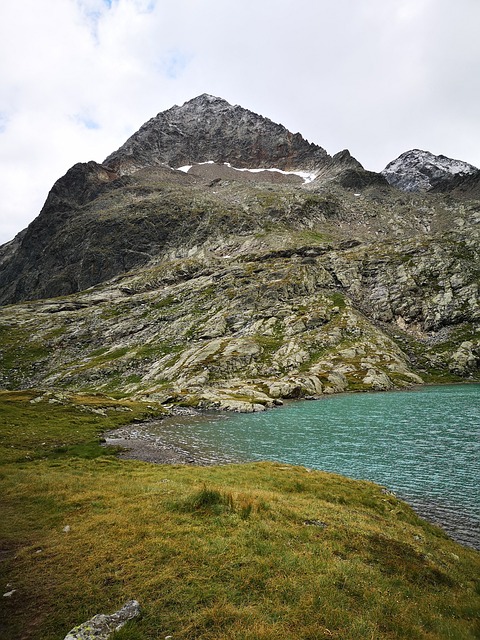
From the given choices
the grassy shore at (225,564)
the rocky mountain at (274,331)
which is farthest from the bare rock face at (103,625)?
the rocky mountain at (274,331)

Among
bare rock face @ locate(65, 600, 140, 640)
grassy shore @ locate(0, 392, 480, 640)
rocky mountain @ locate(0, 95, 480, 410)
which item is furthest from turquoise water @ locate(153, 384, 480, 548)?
bare rock face @ locate(65, 600, 140, 640)

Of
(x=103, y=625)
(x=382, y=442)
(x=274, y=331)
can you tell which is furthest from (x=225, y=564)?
(x=274, y=331)

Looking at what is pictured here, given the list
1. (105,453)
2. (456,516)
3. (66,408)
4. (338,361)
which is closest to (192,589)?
(456,516)

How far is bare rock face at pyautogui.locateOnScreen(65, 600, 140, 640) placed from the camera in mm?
9125

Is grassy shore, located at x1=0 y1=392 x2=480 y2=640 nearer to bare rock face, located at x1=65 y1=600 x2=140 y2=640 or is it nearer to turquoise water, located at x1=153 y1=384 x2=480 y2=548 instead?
bare rock face, located at x1=65 y1=600 x2=140 y2=640

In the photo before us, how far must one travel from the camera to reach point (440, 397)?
79.7 meters

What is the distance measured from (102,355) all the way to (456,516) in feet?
452

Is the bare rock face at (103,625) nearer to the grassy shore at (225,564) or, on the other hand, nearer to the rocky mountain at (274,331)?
the grassy shore at (225,564)

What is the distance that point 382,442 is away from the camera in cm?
4528

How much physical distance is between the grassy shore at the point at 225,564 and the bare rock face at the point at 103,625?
27 centimetres

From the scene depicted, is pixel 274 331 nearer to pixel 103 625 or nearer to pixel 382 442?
pixel 382 442

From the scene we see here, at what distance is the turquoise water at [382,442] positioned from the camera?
28.0 m

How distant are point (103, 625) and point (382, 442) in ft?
→ 140

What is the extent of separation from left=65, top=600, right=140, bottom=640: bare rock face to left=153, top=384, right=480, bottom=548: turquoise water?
20073 mm
